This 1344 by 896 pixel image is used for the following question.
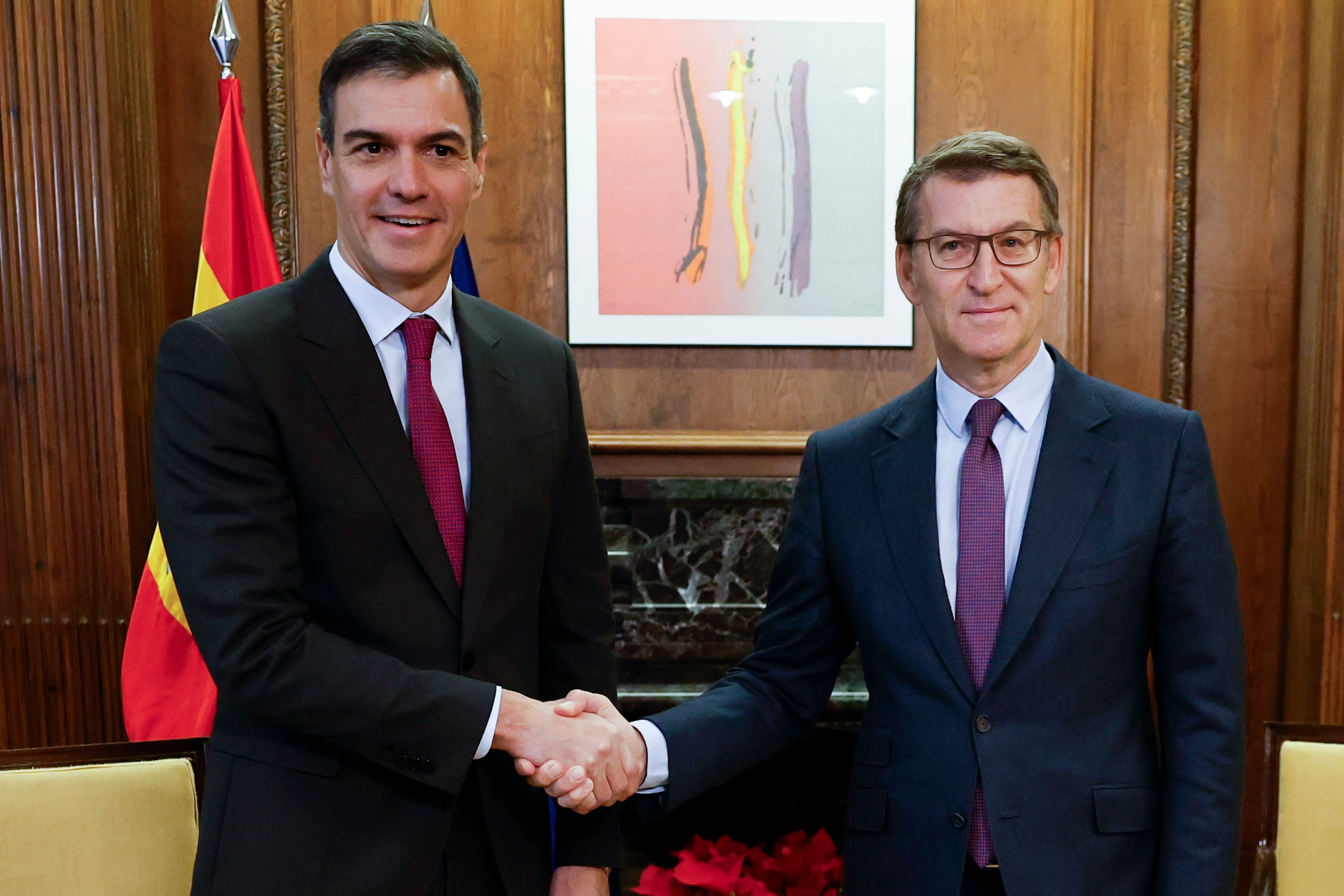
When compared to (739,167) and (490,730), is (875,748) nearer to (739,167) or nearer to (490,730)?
(490,730)

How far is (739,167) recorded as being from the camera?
3168 mm

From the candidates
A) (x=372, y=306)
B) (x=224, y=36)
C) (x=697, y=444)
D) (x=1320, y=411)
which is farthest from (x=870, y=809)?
(x=224, y=36)

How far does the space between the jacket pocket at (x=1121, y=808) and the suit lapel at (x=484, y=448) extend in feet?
2.89

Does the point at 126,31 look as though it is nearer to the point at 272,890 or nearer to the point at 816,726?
the point at 272,890

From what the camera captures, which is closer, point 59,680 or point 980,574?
point 980,574

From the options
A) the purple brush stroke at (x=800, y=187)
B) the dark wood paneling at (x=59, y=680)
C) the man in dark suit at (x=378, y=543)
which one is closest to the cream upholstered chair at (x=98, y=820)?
the man in dark suit at (x=378, y=543)

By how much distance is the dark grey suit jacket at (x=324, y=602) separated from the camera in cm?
139

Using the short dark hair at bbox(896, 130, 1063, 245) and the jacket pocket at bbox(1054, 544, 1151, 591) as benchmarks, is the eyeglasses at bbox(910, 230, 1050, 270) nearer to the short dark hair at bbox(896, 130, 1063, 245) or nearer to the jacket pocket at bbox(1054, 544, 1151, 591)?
the short dark hair at bbox(896, 130, 1063, 245)

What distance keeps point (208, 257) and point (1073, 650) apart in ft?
7.20

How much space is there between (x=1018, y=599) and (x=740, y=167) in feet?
6.44

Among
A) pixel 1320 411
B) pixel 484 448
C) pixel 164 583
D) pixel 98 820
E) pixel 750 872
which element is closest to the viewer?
pixel 484 448

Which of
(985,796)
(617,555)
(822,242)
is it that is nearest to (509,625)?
(985,796)

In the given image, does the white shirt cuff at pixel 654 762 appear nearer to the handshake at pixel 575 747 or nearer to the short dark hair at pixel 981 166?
the handshake at pixel 575 747

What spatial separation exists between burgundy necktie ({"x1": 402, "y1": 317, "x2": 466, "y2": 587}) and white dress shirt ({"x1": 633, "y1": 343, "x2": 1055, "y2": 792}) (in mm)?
690
